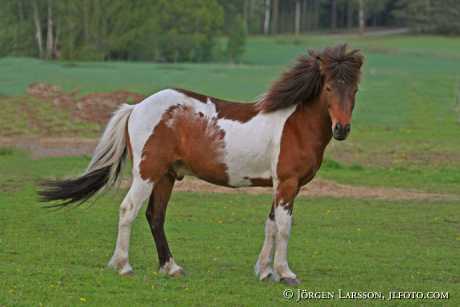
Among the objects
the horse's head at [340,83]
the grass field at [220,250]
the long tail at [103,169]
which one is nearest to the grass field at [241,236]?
the grass field at [220,250]

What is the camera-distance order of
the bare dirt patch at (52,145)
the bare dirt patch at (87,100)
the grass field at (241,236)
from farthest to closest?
the bare dirt patch at (87,100) < the bare dirt patch at (52,145) < the grass field at (241,236)

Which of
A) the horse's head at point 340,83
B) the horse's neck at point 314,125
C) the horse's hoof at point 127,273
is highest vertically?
the horse's head at point 340,83

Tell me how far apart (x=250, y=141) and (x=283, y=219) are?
2.97ft

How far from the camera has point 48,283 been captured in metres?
9.74

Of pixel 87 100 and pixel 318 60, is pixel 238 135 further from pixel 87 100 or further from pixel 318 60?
pixel 87 100

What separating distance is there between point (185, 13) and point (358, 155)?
59.2m

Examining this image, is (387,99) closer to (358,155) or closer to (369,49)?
(358,155)

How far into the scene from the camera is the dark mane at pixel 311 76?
10556mm

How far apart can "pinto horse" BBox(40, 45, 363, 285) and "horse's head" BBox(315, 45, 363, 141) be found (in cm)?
1

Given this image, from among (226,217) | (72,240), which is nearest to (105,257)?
(72,240)

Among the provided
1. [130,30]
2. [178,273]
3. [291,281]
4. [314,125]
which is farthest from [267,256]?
[130,30]

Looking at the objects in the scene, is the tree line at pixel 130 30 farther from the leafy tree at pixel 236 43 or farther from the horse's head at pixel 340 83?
the horse's head at pixel 340 83

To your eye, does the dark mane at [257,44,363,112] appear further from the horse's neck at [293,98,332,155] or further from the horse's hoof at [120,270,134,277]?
the horse's hoof at [120,270,134,277]

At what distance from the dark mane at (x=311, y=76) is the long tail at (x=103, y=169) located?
5.23 feet
